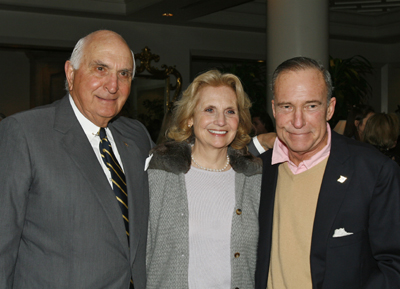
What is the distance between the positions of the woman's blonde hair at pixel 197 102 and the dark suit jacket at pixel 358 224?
0.74 m

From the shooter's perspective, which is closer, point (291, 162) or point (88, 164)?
point (88, 164)

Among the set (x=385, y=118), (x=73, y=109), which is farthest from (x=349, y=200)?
(x=385, y=118)

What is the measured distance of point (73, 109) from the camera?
1.90 metres

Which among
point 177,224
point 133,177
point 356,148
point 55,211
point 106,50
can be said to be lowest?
point 177,224

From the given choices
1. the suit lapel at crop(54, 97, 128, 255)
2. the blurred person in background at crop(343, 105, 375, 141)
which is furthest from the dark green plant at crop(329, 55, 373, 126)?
the suit lapel at crop(54, 97, 128, 255)

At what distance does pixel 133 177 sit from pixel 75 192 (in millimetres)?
366

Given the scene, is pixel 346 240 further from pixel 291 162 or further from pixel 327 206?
pixel 291 162

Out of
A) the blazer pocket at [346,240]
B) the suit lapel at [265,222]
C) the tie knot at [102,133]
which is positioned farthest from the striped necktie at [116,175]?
the blazer pocket at [346,240]

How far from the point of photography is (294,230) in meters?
1.85

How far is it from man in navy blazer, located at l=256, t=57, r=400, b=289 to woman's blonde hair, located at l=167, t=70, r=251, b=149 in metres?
0.41

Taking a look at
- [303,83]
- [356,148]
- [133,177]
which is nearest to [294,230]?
[356,148]

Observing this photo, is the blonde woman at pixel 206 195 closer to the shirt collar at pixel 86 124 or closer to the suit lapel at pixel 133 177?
the suit lapel at pixel 133 177

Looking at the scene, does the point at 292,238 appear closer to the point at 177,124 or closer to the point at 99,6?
the point at 177,124

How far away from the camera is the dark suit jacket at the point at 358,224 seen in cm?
161
